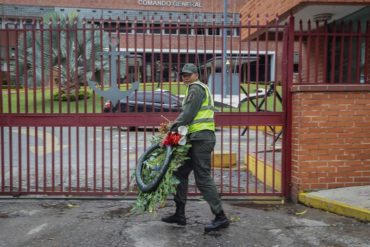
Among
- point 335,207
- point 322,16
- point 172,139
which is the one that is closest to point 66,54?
point 172,139

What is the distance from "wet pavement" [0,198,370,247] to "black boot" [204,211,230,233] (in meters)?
0.06

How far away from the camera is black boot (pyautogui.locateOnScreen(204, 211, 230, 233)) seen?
511 centimetres

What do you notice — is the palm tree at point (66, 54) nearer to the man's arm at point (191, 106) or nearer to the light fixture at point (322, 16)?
the man's arm at point (191, 106)

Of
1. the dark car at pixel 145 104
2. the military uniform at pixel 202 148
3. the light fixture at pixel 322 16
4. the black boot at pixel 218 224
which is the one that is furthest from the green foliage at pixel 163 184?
the light fixture at pixel 322 16

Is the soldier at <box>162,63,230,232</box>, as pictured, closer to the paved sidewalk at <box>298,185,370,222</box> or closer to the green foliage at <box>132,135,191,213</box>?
the green foliage at <box>132,135,191,213</box>

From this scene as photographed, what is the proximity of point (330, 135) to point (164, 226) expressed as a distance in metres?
2.69

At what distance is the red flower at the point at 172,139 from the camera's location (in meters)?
5.13

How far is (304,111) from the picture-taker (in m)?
6.25

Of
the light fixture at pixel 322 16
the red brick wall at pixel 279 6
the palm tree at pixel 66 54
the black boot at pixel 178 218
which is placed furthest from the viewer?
the light fixture at pixel 322 16

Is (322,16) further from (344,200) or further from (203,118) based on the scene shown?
(203,118)

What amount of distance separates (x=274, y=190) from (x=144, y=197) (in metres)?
2.43

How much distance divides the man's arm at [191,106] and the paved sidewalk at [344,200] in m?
2.21

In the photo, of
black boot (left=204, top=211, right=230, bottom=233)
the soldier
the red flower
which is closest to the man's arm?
the soldier

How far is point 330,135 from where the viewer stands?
633 cm
